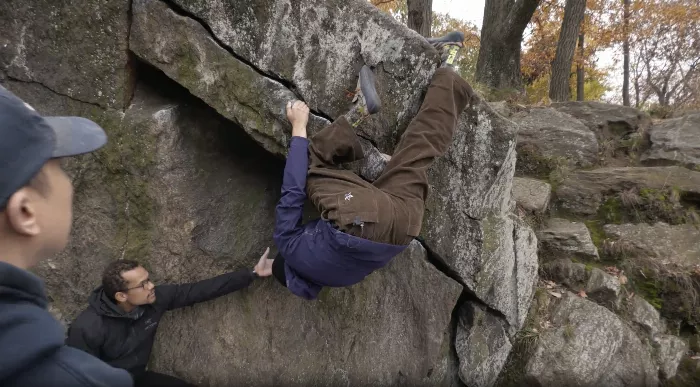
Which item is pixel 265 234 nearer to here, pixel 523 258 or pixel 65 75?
pixel 65 75

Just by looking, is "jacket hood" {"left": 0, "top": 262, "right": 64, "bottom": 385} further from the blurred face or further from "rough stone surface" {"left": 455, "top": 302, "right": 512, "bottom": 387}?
"rough stone surface" {"left": 455, "top": 302, "right": 512, "bottom": 387}

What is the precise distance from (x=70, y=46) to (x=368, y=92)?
2.30 metres

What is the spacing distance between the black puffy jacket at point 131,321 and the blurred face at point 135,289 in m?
0.09

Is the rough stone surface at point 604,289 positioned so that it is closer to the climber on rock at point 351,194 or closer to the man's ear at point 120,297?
the climber on rock at point 351,194

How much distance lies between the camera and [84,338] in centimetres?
288

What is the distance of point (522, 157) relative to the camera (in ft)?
21.7

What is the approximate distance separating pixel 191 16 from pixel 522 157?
5199 mm

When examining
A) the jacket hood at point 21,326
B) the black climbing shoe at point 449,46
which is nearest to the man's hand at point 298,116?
the black climbing shoe at point 449,46

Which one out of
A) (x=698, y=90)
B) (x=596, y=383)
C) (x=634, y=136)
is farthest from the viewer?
(x=698, y=90)

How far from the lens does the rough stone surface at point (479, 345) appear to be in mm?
4324

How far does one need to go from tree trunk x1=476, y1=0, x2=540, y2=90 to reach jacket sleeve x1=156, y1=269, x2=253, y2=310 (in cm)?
714

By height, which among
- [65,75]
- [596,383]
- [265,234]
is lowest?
[596,383]

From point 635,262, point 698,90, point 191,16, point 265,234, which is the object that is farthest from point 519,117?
point 698,90

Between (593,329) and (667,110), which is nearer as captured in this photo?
(593,329)
